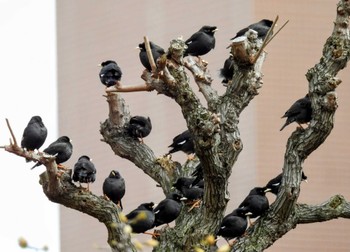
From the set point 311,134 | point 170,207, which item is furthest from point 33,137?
point 311,134

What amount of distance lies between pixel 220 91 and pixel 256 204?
1174 cm

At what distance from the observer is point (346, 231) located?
27.3 metres

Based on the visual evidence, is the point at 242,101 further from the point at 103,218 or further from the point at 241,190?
the point at 241,190

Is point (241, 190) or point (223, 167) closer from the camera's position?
point (223, 167)

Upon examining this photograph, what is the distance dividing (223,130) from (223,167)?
0.42 m

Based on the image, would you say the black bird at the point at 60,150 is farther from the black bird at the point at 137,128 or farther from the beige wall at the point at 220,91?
the beige wall at the point at 220,91

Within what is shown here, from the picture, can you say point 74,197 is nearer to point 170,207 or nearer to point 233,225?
point 170,207

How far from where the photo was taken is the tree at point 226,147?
13.5m

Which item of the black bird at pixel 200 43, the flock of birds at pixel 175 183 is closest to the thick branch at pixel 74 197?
the flock of birds at pixel 175 183

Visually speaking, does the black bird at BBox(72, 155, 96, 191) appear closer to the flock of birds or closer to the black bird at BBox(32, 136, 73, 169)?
the flock of birds

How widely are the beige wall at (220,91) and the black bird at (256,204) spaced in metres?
11.3

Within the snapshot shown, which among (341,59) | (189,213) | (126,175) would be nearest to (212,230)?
(189,213)

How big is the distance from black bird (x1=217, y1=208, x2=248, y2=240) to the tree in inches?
4.3

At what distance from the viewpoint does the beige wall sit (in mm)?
26781
